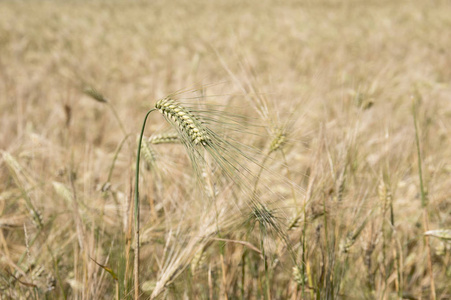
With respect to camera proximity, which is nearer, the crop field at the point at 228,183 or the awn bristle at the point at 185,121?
the awn bristle at the point at 185,121

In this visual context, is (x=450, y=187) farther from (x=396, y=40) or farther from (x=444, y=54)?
(x=396, y=40)

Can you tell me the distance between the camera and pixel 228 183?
1029 mm

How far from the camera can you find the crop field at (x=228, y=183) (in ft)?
A: 2.77

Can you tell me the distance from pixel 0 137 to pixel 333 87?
2.81 m

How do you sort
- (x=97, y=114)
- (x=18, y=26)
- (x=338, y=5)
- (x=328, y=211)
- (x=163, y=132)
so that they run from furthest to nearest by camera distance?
1. (x=338, y=5)
2. (x=18, y=26)
3. (x=97, y=114)
4. (x=163, y=132)
5. (x=328, y=211)

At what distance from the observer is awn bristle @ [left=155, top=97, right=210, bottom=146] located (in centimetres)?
64

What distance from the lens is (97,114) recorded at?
9.17 ft

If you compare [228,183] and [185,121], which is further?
[228,183]

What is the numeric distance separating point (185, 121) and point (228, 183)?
16.0 inches

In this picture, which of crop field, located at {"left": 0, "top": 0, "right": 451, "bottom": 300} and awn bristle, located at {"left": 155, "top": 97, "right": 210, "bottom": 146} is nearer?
awn bristle, located at {"left": 155, "top": 97, "right": 210, "bottom": 146}

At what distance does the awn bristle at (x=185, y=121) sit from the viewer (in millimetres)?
639

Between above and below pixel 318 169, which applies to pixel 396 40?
above

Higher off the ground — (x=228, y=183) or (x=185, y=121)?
(x=185, y=121)

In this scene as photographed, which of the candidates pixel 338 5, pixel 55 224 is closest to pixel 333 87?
pixel 55 224
